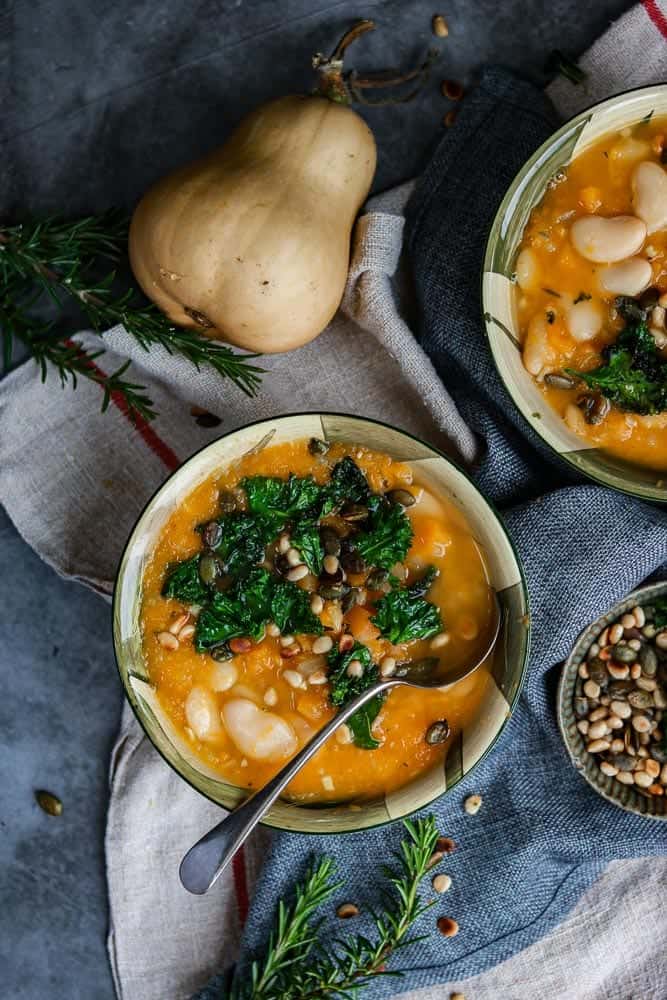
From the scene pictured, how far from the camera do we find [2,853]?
2.79 m

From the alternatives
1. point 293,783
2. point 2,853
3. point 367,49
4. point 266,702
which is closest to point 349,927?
point 293,783

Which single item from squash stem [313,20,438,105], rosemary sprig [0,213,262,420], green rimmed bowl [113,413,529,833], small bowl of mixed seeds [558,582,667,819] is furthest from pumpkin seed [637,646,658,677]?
squash stem [313,20,438,105]

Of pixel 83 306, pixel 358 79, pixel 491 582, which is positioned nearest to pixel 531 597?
pixel 491 582

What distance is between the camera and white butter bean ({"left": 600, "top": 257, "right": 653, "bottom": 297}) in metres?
2.21

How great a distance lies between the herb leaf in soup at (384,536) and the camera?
222 centimetres

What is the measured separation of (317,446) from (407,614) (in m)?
0.45

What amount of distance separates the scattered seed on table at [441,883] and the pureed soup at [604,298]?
1219 mm

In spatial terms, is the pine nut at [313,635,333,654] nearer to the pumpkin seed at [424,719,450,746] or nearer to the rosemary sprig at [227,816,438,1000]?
the pumpkin seed at [424,719,450,746]

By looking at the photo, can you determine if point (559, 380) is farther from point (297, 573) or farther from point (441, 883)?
point (441, 883)

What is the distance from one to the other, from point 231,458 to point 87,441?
62 centimetres

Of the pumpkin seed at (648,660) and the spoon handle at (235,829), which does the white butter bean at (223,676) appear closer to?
the spoon handle at (235,829)

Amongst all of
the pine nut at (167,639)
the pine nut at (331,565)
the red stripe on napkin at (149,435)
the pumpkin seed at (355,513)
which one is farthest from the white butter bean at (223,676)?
the red stripe on napkin at (149,435)

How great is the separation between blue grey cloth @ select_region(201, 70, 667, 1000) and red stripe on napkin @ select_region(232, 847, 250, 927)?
141 mm

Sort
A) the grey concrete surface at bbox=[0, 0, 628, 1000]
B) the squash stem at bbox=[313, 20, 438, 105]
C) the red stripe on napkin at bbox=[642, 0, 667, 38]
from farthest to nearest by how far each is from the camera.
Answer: the grey concrete surface at bbox=[0, 0, 628, 1000] < the red stripe on napkin at bbox=[642, 0, 667, 38] < the squash stem at bbox=[313, 20, 438, 105]
